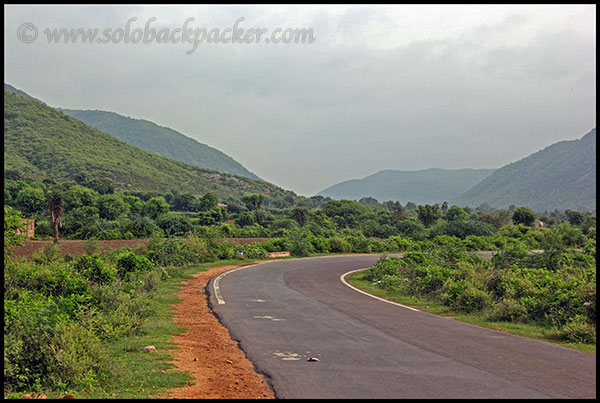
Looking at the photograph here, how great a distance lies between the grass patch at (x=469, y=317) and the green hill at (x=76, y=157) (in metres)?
79.1

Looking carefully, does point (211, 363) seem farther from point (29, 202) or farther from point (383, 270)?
point (29, 202)

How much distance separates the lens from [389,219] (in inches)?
3403

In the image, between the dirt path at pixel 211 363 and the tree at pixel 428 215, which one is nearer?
the dirt path at pixel 211 363

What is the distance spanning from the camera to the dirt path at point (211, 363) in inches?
266

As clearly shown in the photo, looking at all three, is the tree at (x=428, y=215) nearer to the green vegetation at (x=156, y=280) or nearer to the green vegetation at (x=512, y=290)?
the green vegetation at (x=156, y=280)

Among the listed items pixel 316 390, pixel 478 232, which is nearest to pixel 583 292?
pixel 316 390

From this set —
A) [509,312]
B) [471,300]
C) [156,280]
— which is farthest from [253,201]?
[509,312]

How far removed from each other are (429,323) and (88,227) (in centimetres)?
4797

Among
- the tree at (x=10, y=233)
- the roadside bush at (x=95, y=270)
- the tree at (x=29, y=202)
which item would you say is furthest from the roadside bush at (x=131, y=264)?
the tree at (x=29, y=202)

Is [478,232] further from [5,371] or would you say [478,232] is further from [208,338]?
[5,371]

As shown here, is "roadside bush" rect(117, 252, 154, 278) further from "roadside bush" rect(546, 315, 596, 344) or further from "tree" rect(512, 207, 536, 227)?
"tree" rect(512, 207, 536, 227)

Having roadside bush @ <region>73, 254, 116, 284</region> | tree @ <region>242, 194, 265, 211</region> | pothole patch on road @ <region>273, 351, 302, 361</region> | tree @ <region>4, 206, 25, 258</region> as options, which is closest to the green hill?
tree @ <region>242, 194, 265, 211</region>

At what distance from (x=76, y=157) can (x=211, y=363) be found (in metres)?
101

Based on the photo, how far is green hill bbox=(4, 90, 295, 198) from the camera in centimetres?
9406
